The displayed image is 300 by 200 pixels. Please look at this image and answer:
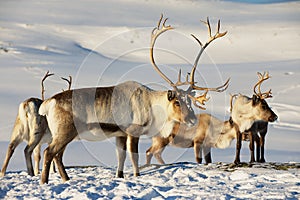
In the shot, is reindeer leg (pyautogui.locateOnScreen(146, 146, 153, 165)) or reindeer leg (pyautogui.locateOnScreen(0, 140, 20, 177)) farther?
reindeer leg (pyautogui.locateOnScreen(146, 146, 153, 165))

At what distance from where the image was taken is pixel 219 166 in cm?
1250

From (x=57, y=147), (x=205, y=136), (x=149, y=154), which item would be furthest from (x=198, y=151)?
(x=57, y=147)

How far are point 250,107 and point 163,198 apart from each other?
5903 millimetres

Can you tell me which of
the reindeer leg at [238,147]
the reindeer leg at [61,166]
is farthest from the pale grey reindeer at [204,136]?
the reindeer leg at [61,166]

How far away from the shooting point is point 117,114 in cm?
1124

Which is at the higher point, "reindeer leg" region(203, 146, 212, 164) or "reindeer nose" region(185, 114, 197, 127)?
"reindeer nose" region(185, 114, 197, 127)

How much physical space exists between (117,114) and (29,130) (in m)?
2.31

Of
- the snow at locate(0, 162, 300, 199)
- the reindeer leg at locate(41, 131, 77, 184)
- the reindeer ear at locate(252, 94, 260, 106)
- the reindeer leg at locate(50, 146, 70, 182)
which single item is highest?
the reindeer ear at locate(252, 94, 260, 106)

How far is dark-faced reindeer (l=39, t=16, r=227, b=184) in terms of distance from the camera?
10.8 metres

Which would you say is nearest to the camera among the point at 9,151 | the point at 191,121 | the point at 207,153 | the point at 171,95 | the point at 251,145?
the point at 171,95

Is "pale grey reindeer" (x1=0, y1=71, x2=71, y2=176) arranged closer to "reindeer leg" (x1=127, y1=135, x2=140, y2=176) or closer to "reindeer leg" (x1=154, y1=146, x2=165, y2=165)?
"reindeer leg" (x1=127, y1=135, x2=140, y2=176)

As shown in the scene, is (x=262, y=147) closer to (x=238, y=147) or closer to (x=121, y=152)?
(x=238, y=147)

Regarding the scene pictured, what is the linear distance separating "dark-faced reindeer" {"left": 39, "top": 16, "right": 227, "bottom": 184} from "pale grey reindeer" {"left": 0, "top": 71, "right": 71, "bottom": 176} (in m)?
1.22

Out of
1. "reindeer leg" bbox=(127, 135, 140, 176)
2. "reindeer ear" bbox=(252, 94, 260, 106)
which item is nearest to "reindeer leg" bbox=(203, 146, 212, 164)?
"reindeer ear" bbox=(252, 94, 260, 106)
